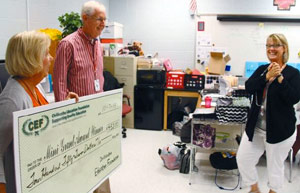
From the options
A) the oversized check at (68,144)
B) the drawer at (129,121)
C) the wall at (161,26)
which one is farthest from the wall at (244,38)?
the oversized check at (68,144)

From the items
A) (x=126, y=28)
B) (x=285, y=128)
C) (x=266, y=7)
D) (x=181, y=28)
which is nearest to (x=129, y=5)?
(x=126, y=28)

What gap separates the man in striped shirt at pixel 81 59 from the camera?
217 centimetres

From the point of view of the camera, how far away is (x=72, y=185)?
1.39m

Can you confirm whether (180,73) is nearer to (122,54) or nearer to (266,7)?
(122,54)

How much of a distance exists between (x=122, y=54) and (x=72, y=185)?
3.96 m

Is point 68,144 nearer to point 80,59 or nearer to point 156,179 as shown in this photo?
point 80,59

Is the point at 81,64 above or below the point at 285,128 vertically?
above

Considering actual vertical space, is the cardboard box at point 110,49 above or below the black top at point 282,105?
above

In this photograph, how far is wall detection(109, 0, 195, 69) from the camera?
5496 millimetres

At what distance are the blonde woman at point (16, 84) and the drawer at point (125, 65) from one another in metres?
3.61

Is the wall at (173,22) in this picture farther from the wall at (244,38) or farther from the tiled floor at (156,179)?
the tiled floor at (156,179)

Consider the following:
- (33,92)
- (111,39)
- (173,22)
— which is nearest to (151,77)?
(111,39)

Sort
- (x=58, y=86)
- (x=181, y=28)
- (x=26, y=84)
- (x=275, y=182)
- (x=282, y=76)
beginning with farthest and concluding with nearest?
(x=181, y=28), (x=275, y=182), (x=282, y=76), (x=58, y=86), (x=26, y=84)

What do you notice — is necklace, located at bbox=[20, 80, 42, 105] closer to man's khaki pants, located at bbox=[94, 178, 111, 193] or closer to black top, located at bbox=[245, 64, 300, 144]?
man's khaki pants, located at bbox=[94, 178, 111, 193]
